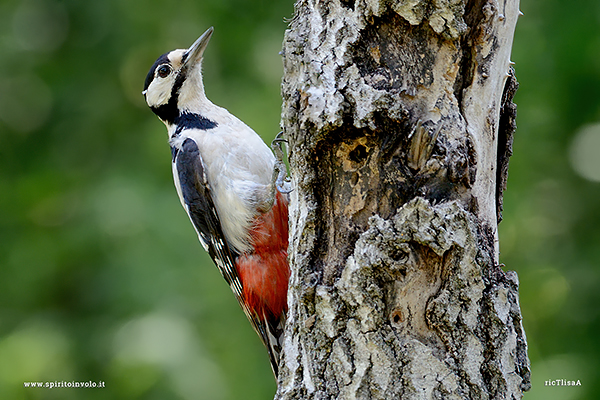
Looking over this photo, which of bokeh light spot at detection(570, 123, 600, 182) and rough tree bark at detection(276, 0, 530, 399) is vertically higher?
bokeh light spot at detection(570, 123, 600, 182)

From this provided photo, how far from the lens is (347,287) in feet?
5.79

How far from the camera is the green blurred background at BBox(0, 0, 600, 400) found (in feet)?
13.8

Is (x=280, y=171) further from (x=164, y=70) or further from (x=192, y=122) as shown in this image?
(x=164, y=70)

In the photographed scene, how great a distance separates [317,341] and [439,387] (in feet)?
1.23

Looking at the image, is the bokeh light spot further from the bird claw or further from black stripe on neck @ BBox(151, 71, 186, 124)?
black stripe on neck @ BBox(151, 71, 186, 124)

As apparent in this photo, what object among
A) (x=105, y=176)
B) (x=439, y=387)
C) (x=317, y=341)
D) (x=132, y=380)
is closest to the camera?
(x=439, y=387)

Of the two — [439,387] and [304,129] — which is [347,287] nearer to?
[439,387]

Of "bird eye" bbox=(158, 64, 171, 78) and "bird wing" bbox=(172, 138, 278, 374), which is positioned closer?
"bird wing" bbox=(172, 138, 278, 374)

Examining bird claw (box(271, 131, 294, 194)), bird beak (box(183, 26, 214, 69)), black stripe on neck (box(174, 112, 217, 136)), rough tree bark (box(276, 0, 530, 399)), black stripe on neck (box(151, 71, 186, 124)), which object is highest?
bird beak (box(183, 26, 214, 69))

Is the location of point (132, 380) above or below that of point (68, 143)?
below

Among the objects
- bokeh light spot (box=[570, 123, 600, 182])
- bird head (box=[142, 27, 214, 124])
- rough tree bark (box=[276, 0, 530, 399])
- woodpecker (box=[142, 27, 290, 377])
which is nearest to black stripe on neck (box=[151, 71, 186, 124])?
bird head (box=[142, 27, 214, 124])

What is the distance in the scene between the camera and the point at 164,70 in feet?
12.1

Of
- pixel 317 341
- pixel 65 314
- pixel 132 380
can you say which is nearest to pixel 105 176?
pixel 65 314

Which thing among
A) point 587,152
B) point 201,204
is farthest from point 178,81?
point 587,152
